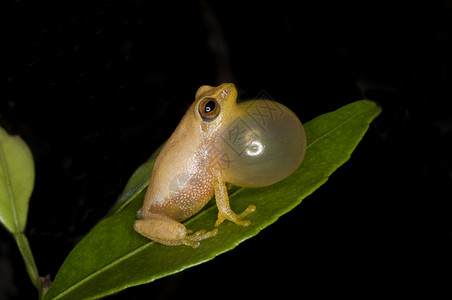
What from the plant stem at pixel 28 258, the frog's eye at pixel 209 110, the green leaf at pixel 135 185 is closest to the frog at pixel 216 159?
the frog's eye at pixel 209 110

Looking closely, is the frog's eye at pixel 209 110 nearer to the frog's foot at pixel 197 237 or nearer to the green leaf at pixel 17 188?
the frog's foot at pixel 197 237

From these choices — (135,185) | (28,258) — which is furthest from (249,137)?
(28,258)

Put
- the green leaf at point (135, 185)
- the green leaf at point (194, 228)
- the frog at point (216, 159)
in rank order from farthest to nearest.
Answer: the green leaf at point (135, 185), the frog at point (216, 159), the green leaf at point (194, 228)

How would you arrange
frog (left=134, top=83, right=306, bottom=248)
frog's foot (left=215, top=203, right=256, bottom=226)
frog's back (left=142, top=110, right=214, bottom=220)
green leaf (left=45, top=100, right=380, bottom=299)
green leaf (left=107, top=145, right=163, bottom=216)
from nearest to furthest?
1. green leaf (left=45, top=100, right=380, bottom=299)
2. frog's foot (left=215, top=203, right=256, bottom=226)
3. frog (left=134, top=83, right=306, bottom=248)
4. frog's back (left=142, top=110, right=214, bottom=220)
5. green leaf (left=107, top=145, right=163, bottom=216)

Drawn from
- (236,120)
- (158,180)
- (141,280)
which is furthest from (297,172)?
(141,280)

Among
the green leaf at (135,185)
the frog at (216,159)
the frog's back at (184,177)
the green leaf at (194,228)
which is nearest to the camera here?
the green leaf at (194,228)

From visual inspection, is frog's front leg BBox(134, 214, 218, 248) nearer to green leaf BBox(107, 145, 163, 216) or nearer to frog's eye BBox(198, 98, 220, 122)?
green leaf BBox(107, 145, 163, 216)

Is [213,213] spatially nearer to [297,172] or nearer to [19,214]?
[297,172]

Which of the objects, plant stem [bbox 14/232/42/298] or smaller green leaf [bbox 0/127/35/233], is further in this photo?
smaller green leaf [bbox 0/127/35/233]

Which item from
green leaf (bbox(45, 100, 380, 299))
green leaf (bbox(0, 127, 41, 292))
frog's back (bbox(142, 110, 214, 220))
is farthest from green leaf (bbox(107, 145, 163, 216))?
green leaf (bbox(0, 127, 41, 292))
